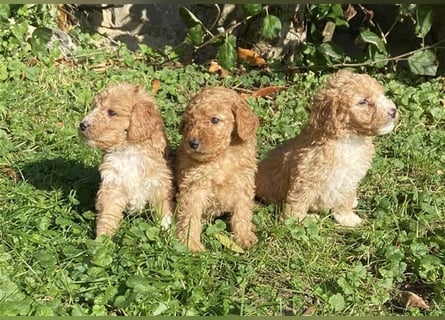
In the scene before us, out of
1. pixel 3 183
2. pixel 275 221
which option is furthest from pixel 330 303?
pixel 3 183

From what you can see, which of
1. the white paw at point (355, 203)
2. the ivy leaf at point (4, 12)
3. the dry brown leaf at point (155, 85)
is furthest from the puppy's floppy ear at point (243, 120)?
the ivy leaf at point (4, 12)

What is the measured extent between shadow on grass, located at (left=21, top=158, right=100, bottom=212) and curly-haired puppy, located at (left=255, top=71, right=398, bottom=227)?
138 cm

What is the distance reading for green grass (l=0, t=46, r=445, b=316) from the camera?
13.6ft

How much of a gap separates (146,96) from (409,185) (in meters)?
2.47

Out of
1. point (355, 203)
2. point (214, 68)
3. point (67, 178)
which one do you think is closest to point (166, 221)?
point (67, 178)

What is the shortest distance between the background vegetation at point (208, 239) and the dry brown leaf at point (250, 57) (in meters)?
0.71

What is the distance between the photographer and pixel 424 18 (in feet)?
23.3

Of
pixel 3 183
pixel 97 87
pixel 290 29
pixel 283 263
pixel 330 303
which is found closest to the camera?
pixel 330 303

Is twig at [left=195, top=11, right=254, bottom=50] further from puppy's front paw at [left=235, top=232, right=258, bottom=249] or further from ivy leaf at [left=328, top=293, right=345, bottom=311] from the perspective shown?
ivy leaf at [left=328, top=293, right=345, bottom=311]

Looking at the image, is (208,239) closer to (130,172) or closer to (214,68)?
(130,172)

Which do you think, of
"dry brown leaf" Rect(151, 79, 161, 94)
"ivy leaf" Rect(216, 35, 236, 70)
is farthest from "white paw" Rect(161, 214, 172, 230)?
"ivy leaf" Rect(216, 35, 236, 70)

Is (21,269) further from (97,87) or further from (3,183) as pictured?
(97,87)

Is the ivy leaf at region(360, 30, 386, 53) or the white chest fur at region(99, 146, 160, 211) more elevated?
the ivy leaf at region(360, 30, 386, 53)

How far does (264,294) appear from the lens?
4.39m
